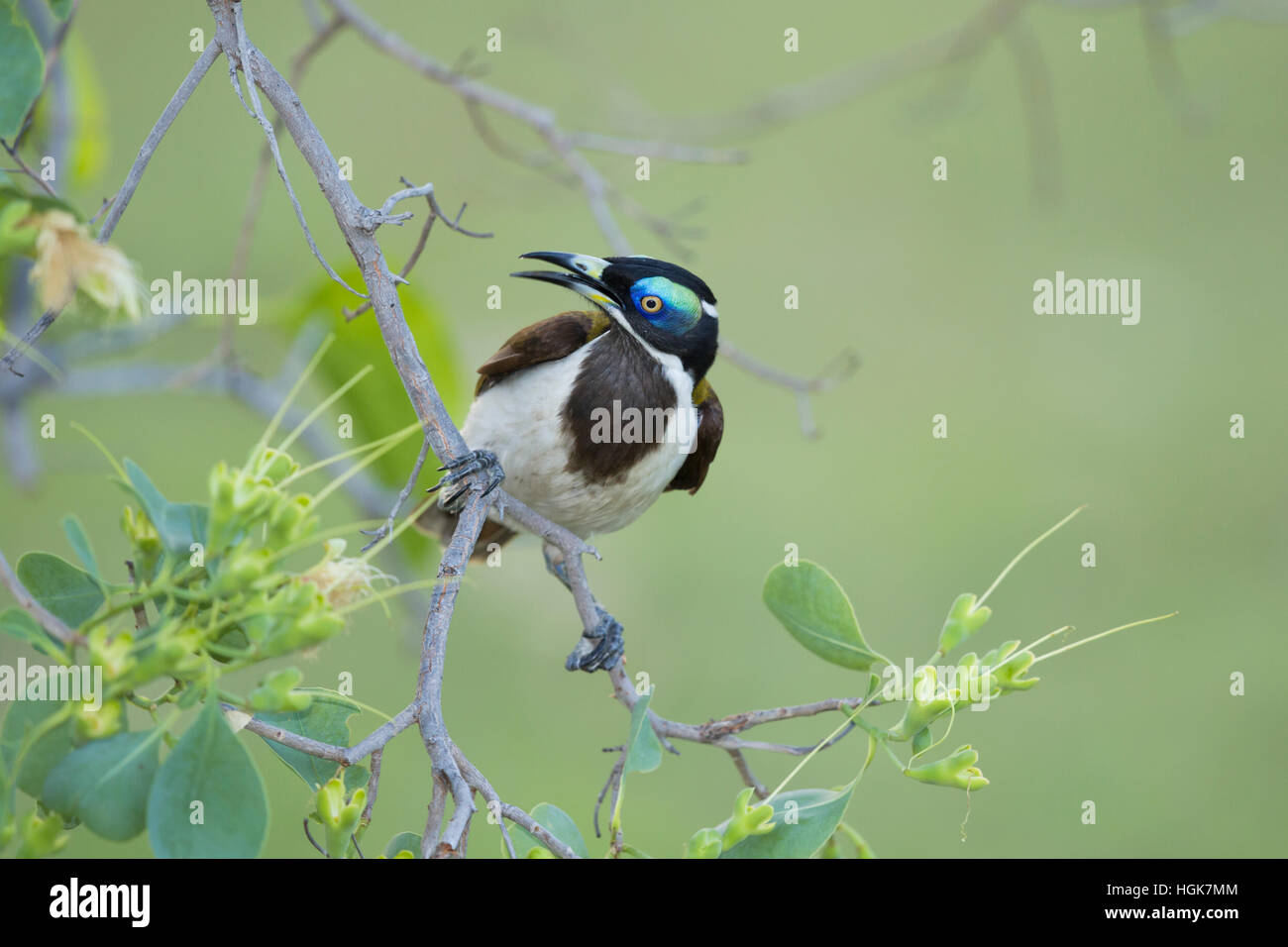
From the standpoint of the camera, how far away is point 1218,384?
673 cm

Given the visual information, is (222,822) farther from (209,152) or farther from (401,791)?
(209,152)

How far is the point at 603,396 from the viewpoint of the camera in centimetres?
206

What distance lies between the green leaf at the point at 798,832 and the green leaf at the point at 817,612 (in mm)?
159

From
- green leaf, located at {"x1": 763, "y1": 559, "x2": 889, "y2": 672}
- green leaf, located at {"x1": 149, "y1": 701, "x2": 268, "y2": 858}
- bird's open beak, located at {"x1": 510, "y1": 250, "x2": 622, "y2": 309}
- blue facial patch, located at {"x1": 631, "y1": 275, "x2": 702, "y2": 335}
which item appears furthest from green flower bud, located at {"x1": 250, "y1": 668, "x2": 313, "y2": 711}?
blue facial patch, located at {"x1": 631, "y1": 275, "x2": 702, "y2": 335}

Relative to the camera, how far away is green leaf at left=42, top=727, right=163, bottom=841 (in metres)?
0.94

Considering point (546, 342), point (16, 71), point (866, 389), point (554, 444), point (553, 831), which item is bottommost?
point (553, 831)

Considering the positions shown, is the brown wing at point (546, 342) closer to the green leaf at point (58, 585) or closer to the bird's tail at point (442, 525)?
the bird's tail at point (442, 525)

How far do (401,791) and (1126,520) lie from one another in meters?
3.91

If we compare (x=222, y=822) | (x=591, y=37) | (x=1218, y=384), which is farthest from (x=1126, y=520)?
(x=222, y=822)

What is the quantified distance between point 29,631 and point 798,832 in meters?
0.72

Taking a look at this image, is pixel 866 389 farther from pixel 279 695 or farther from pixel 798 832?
pixel 279 695

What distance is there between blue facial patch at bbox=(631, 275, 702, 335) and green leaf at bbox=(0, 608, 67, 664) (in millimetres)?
A: 1262

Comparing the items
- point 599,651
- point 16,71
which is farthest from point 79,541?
point 599,651

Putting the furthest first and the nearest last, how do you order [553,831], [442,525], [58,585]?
[442,525] < [553,831] < [58,585]
